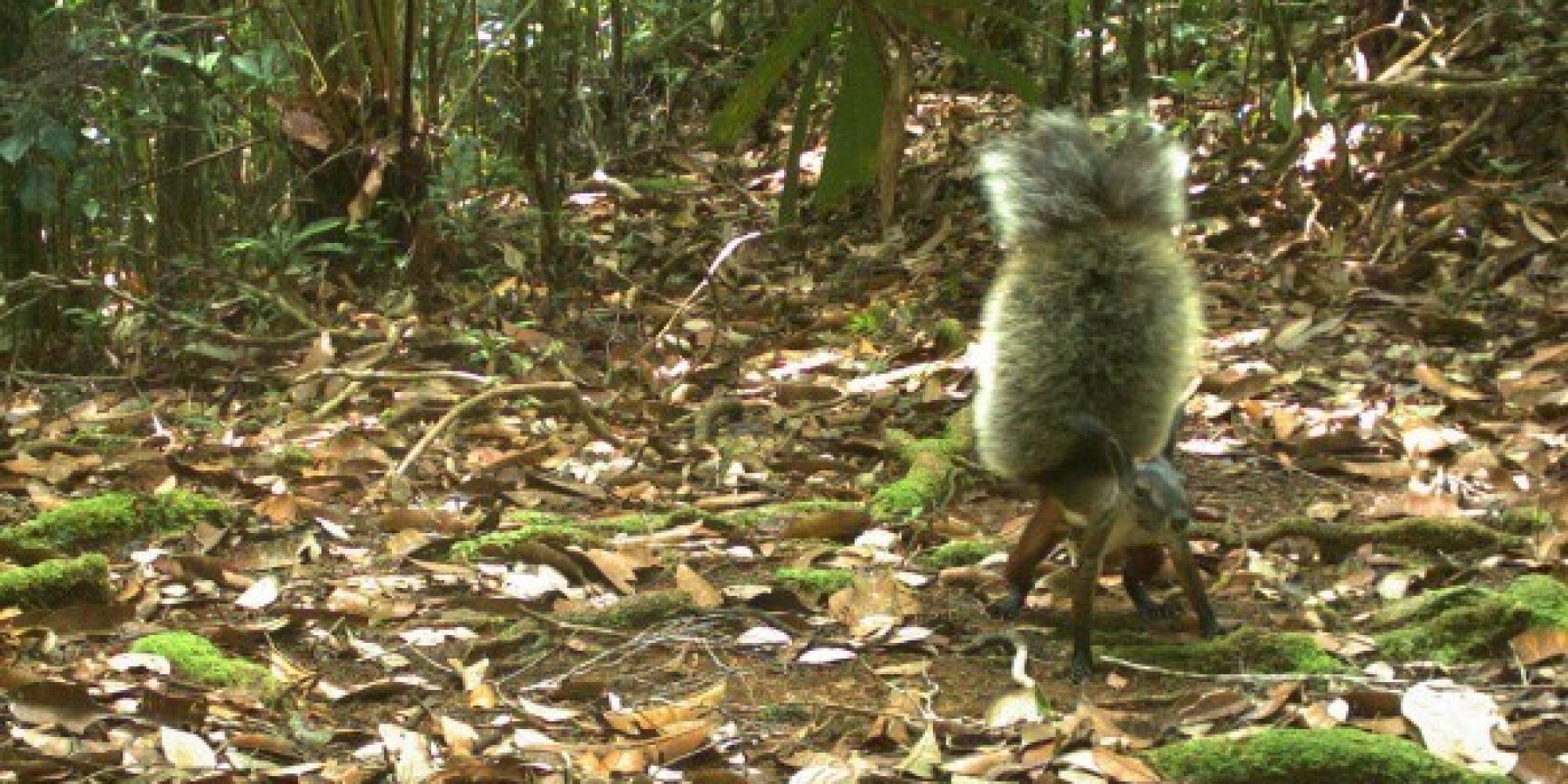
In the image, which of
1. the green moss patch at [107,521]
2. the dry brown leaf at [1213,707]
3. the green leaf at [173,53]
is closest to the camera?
the dry brown leaf at [1213,707]

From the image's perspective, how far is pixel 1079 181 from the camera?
4.16 metres

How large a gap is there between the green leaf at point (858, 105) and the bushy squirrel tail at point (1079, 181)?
76cm

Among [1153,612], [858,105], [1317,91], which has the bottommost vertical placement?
[1153,612]

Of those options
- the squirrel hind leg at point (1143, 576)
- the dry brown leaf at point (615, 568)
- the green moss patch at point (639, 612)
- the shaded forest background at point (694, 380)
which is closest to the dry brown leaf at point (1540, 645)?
the shaded forest background at point (694, 380)

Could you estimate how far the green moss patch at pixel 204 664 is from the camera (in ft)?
11.9

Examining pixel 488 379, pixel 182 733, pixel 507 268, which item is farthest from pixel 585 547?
pixel 507 268

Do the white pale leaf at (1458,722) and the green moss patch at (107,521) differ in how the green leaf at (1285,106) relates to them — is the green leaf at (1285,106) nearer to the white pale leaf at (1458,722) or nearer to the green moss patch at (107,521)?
the white pale leaf at (1458,722)

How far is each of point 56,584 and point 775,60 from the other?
6.66ft

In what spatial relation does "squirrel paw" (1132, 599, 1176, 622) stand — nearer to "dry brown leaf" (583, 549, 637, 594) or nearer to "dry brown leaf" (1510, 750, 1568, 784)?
"dry brown leaf" (1510, 750, 1568, 784)

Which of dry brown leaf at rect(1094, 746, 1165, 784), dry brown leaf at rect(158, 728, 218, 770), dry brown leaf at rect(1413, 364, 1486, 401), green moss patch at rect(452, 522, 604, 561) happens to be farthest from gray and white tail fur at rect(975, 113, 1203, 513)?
dry brown leaf at rect(158, 728, 218, 770)

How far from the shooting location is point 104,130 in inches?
279

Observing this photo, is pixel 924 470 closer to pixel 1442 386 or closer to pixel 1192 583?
pixel 1192 583

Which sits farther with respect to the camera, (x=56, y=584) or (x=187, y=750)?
(x=56, y=584)

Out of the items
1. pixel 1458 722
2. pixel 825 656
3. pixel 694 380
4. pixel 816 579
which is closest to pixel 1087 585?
pixel 825 656
